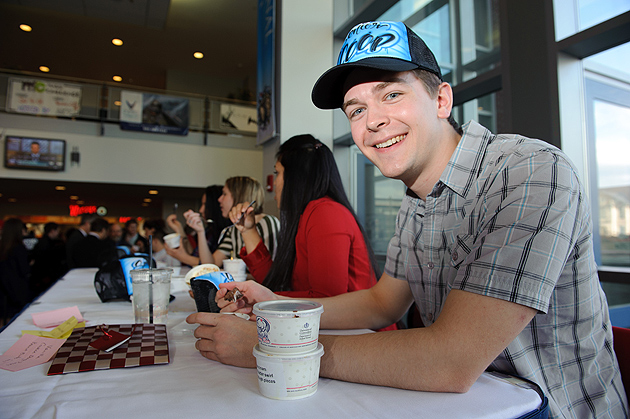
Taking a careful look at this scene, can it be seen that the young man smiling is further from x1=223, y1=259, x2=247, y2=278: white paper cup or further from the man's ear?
x1=223, y1=259, x2=247, y2=278: white paper cup

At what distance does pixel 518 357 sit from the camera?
31.2 inches

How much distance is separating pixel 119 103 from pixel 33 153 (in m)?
1.66

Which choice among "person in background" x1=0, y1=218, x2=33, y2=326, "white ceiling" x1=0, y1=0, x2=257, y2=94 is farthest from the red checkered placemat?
"white ceiling" x1=0, y1=0, x2=257, y2=94

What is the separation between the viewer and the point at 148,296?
1186 mm

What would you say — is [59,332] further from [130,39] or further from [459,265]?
[130,39]

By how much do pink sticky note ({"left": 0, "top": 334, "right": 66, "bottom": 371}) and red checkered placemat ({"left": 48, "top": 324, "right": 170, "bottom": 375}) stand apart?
36 mm

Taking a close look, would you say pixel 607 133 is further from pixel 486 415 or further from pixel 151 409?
pixel 151 409

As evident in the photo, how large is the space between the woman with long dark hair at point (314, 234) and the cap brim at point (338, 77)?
1.98 ft

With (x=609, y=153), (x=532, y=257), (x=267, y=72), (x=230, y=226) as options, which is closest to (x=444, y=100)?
(x=532, y=257)

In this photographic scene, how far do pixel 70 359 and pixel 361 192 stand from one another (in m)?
3.53

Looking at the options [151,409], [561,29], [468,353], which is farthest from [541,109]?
[151,409]

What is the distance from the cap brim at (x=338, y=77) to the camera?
0.87 meters

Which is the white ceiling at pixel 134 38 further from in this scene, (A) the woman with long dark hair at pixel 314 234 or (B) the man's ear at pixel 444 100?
(B) the man's ear at pixel 444 100

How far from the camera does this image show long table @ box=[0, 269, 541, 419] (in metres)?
0.60
